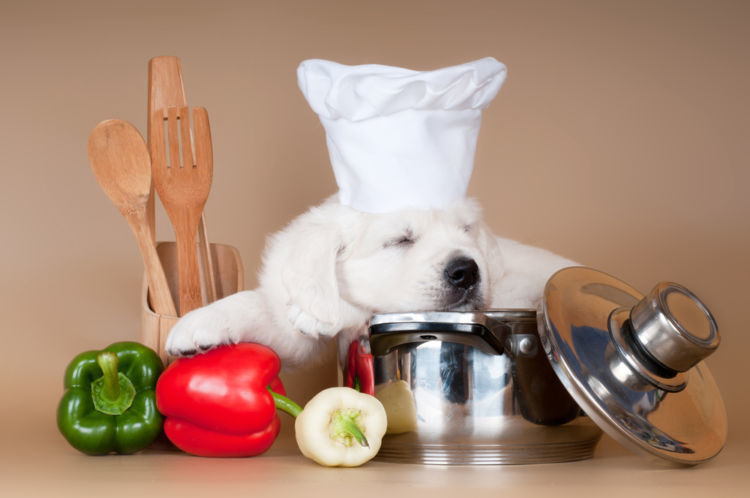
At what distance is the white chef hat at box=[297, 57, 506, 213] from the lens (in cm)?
217

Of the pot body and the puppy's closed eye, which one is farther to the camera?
the puppy's closed eye

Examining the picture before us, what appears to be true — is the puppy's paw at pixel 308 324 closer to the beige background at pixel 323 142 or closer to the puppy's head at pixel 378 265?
the puppy's head at pixel 378 265

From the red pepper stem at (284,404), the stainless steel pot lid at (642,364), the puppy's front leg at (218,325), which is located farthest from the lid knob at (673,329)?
the puppy's front leg at (218,325)

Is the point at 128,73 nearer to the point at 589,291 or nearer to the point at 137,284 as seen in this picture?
the point at 137,284

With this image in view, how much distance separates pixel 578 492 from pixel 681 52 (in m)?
2.33

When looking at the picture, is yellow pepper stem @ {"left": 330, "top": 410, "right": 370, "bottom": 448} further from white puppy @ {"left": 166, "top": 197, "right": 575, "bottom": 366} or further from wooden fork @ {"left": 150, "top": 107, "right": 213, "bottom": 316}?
wooden fork @ {"left": 150, "top": 107, "right": 213, "bottom": 316}

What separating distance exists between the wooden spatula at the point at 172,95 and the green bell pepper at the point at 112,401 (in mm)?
368

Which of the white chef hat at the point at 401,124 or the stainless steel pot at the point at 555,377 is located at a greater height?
the white chef hat at the point at 401,124

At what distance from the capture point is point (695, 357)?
1777 millimetres

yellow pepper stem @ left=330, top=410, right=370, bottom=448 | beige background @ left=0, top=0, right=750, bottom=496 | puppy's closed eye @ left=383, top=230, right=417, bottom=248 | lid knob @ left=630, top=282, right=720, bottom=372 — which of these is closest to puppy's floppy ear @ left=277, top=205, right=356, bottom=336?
puppy's closed eye @ left=383, top=230, right=417, bottom=248

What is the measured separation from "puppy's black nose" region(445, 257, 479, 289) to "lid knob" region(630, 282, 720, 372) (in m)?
0.41

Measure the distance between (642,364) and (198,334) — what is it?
3.67 feet

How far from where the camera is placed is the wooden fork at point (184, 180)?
2.61 meters

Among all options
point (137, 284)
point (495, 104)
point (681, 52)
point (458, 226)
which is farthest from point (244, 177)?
point (681, 52)
